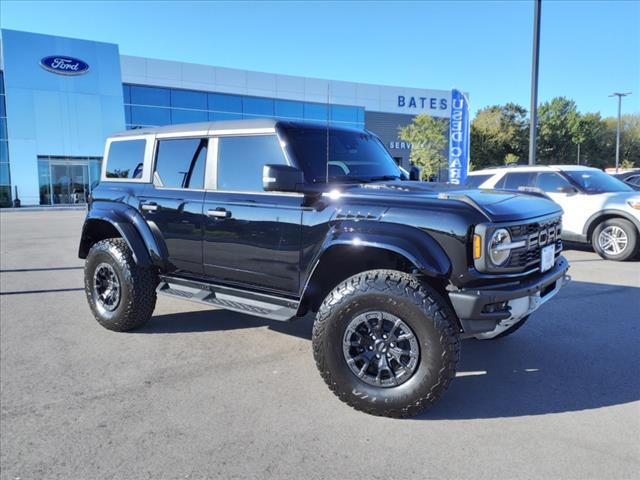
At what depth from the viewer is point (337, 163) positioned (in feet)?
14.0

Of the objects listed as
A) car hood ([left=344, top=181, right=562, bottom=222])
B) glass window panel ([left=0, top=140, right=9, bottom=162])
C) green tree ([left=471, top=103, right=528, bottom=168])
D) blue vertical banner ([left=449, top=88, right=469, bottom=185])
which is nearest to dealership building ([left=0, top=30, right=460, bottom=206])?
glass window panel ([left=0, top=140, right=9, bottom=162])

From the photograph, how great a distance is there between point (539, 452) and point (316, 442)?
127 cm

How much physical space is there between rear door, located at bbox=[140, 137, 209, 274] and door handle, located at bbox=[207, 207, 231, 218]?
133 mm

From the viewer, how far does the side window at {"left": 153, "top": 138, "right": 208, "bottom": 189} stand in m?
4.61

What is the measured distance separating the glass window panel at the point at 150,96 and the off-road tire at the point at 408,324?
3601 cm

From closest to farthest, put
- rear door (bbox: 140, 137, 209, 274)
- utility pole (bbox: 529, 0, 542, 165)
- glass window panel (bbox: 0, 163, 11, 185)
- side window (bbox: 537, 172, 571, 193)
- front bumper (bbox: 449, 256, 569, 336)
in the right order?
front bumper (bbox: 449, 256, 569, 336)
rear door (bbox: 140, 137, 209, 274)
side window (bbox: 537, 172, 571, 193)
utility pole (bbox: 529, 0, 542, 165)
glass window panel (bbox: 0, 163, 11, 185)

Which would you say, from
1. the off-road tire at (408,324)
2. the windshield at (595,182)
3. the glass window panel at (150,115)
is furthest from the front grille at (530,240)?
the glass window panel at (150,115)

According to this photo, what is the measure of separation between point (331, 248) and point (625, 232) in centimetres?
754

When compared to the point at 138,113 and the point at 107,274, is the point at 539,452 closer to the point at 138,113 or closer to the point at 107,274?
the point at 107,274

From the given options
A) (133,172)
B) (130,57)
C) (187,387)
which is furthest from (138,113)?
(187,387)

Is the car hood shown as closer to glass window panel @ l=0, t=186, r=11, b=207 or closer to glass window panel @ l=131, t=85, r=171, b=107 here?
glass window panel @ l=131, t=85, r=171, b=107

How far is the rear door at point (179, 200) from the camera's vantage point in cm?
449

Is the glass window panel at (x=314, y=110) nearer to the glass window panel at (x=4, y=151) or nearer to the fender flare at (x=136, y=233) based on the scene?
the glass window panel at (x=4, y=151)

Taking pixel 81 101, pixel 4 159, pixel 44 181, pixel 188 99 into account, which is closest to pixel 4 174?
pixel 4 159
